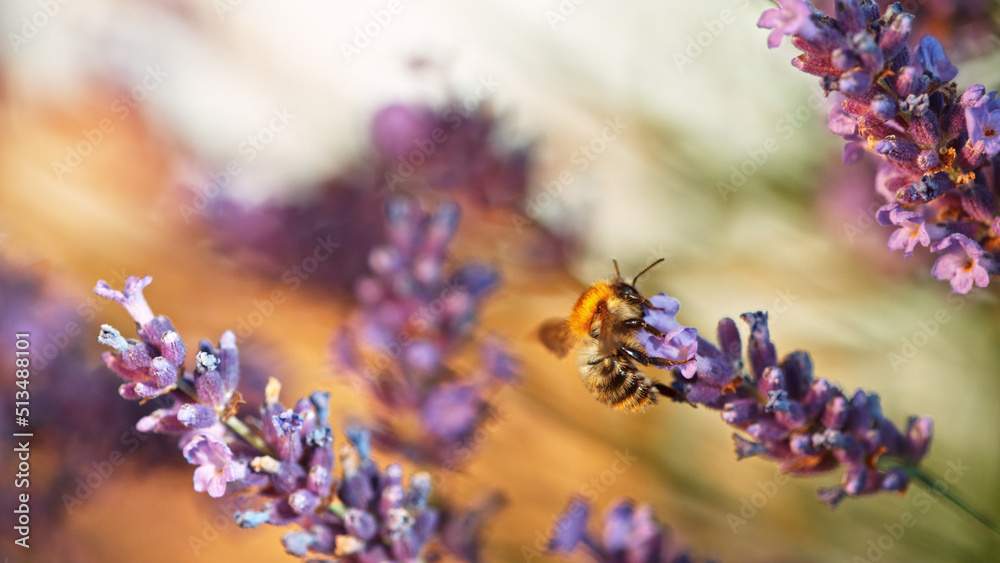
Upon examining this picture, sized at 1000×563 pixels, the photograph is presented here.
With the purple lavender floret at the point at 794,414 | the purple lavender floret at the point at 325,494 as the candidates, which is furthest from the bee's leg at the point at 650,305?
the purple lavender floret at the point at 325,494

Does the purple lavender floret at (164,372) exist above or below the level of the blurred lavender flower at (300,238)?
below

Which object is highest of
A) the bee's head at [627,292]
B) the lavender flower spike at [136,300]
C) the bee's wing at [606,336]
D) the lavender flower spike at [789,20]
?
the lavender flower spike at [789,20]

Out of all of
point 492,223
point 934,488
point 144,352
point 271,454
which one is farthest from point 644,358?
point 492,223

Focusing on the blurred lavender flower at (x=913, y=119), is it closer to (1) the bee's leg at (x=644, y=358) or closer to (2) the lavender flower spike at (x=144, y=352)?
(1) the bee's leg at (x=644, y=358)

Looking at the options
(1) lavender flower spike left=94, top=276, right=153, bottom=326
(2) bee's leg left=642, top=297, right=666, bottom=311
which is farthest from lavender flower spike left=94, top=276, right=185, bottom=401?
(2) bee's leg left=642, top=297, right=666, bottom=311

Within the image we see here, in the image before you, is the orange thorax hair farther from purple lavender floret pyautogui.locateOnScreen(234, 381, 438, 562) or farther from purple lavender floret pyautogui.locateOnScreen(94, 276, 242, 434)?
purple lavender floret pyautogui.locateOnScreen(94, 276, 242, 434)

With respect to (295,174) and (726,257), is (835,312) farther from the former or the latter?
(295,174)

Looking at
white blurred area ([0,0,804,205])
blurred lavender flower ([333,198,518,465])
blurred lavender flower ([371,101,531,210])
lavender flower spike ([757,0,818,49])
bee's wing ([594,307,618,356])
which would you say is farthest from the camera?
white blurred area ([0,0,804,205])

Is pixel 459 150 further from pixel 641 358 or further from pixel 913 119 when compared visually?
pixel 913 119
